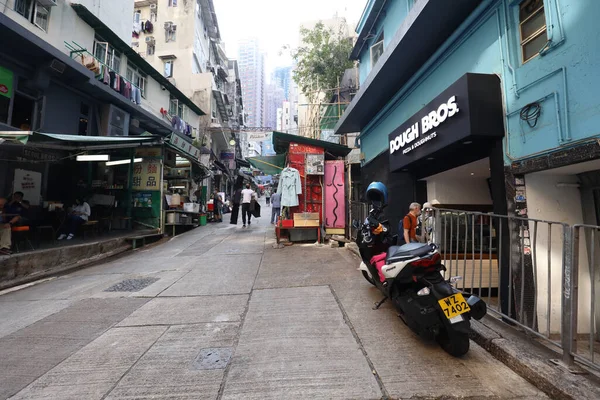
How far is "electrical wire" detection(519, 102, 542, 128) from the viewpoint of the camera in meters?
3.94

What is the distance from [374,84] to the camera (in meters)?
8.43

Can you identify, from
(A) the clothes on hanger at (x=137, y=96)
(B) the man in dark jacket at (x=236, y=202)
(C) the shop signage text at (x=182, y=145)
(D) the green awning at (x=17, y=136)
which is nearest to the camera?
(D) the green awning at (x=17, y=136)

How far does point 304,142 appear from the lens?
915cm

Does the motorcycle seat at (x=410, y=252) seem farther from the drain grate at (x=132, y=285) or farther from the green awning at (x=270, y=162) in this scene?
the green awning at (x=270, y=162)

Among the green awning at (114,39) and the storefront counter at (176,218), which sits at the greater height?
the green awning at (114,39)

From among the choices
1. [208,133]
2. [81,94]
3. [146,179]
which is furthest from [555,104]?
[208,133]

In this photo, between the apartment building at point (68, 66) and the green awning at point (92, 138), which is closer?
the green awning at point (92, 138)

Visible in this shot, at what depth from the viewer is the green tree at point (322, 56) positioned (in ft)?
62.5

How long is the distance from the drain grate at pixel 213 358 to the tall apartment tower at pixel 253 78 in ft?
312

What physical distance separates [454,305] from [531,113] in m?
3.11

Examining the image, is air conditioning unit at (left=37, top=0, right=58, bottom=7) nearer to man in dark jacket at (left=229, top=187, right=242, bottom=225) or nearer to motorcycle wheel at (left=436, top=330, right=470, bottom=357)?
man in dark jacket at (left=229, top=187, right=242, bottom=225)

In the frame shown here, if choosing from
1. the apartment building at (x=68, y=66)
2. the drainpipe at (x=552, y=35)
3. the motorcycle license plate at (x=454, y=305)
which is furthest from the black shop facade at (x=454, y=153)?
the apartment building at (x=68, y=66)

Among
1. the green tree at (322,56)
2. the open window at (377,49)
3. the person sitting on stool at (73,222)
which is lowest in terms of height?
the person sitting on stool at (73,222)

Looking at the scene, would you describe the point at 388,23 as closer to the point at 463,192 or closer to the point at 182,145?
the point at 463,192
